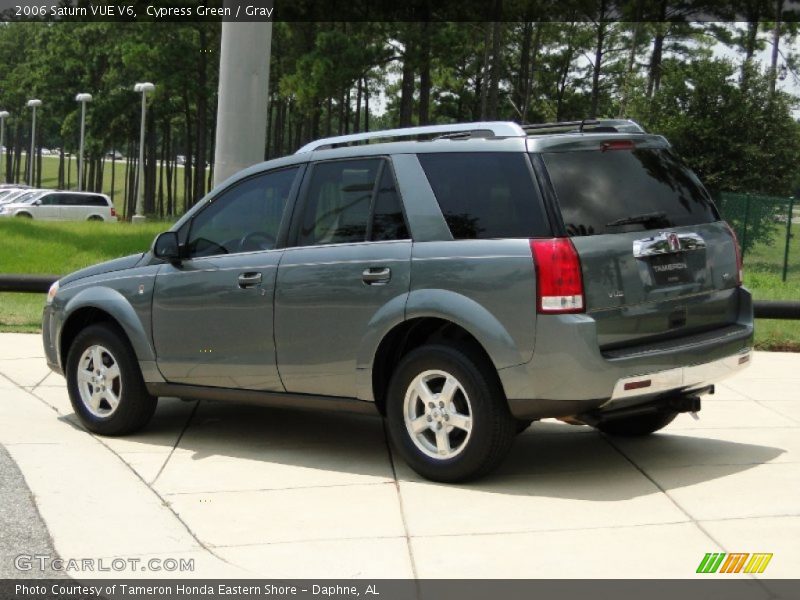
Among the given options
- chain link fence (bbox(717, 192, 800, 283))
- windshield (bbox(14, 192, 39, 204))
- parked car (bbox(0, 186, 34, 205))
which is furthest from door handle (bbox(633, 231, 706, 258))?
parked car (bbox(0, 186, 34, 205))

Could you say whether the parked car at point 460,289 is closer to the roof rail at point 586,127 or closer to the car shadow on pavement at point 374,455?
the roof rail at point 586,127

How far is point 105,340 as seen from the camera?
8.42m


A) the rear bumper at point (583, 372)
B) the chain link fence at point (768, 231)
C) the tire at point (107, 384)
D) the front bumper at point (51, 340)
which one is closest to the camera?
the rear bumper at point (583, 372)

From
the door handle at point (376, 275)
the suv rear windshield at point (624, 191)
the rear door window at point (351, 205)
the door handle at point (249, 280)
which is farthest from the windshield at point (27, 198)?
the suv rear windshield at point (624, 191)

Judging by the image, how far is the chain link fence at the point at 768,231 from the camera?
25547 mm

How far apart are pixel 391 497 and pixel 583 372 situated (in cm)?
124

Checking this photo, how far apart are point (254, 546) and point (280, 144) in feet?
188

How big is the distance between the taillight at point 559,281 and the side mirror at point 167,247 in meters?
2.75

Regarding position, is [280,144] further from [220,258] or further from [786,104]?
[220,258]

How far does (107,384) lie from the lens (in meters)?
8.46

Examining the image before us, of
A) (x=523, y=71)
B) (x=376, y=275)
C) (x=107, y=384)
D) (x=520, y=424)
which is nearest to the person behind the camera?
(x=520, y=424)

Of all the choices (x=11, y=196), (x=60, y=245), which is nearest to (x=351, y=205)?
(x=60, y=245)
